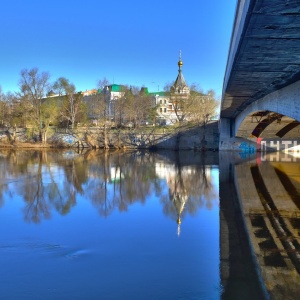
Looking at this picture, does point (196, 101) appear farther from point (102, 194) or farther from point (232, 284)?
point (232, 284)

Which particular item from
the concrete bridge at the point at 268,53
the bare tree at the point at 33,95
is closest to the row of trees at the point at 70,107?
the bare tree at the point at 33,95

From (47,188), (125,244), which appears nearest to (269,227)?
(125,244)

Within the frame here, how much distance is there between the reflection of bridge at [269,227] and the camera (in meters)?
7.93

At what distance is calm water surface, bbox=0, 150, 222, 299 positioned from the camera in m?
7.50

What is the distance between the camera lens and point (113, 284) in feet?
25.0

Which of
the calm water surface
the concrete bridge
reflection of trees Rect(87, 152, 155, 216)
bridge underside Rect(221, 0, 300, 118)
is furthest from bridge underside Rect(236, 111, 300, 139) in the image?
bridge underside Rect(221, 0, 300, 118)

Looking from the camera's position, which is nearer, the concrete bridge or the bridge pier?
the concrete bridge

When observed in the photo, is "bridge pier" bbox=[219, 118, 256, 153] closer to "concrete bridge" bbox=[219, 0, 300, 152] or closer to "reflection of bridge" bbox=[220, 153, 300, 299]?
"reflection of bridge" bbox=[220, 153, 300, 299]

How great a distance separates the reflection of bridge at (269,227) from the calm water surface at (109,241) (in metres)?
0.49

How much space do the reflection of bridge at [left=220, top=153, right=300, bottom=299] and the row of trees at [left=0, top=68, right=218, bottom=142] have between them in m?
33.6

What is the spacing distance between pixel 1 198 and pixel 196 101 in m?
44.4

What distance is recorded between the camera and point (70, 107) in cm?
6309

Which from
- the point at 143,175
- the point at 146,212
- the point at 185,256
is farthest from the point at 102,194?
the point at 185,256

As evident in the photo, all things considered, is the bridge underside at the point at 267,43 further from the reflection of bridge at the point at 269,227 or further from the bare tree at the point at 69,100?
the bare tree at the point at 69,100
